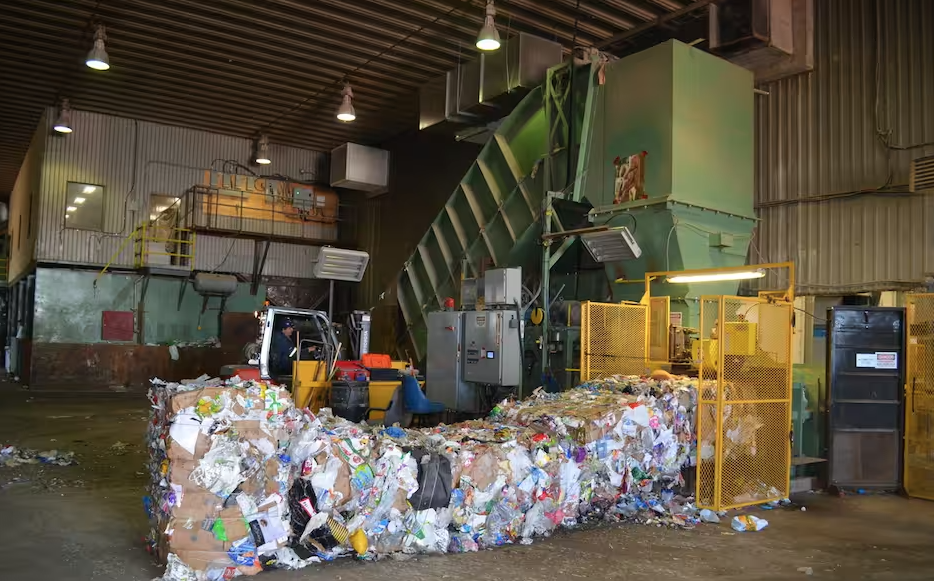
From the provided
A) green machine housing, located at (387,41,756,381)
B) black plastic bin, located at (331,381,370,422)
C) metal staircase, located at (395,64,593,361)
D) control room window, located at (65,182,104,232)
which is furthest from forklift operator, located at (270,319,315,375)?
control room window, located at (65,182,104,232)

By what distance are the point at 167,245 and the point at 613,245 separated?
14.0m

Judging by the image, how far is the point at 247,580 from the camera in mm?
4559

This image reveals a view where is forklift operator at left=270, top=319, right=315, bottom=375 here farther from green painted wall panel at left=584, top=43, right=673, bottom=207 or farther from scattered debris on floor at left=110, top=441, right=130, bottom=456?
green painted wall panel at left=584, top=43, right=673, bottom=207

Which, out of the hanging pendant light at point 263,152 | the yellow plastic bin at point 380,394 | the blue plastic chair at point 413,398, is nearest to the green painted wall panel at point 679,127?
the blue plastic chair at point 413,398

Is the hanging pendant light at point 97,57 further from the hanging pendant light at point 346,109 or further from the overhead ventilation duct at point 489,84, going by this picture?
the overhead ventilation duct at point 489,84

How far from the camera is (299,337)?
8.84 metres

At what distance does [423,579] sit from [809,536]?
3472 millimetres

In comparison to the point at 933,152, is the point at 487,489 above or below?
below

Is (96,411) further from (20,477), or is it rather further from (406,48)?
(406,48)

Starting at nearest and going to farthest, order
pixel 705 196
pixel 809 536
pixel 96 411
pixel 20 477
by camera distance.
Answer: pixel 809 536 < pixel 20 477 < pixel 705 196 < pixel 96 411

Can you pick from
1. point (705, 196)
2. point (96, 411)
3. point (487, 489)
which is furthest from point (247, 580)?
point (96, 411)

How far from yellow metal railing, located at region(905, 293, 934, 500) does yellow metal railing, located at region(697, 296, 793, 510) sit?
1739 millimetres

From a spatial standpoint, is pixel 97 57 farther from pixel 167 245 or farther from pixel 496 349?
pixel 167 245

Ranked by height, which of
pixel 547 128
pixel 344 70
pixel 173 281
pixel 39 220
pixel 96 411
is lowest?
pixel 96 411
